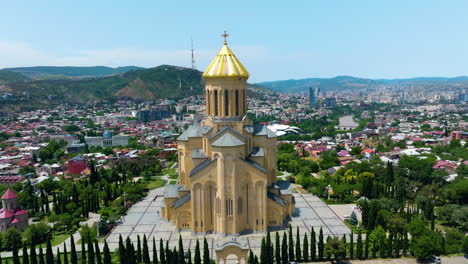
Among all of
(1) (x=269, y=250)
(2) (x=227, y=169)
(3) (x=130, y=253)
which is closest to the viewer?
(3) (x=130, y=253)

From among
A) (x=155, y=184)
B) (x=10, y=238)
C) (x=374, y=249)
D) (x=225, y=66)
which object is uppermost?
(x=225, y=66)

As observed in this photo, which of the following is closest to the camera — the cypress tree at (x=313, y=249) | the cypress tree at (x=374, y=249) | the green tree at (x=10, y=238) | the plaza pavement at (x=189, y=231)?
the cypress tree at (x=313, y=249)

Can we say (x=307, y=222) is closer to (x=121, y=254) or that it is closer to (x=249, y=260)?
(x=249, y=260)

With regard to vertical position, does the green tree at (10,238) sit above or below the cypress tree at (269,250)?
below

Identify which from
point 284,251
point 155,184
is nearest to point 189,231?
point 284,251

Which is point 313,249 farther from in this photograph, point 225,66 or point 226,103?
point 225,66

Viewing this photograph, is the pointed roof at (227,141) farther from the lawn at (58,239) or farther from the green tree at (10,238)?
the green tree at (10,238)

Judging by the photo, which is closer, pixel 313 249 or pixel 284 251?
pixel 284 251

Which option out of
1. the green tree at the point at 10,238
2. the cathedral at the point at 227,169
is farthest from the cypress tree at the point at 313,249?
the green tree at the point at 10,238
